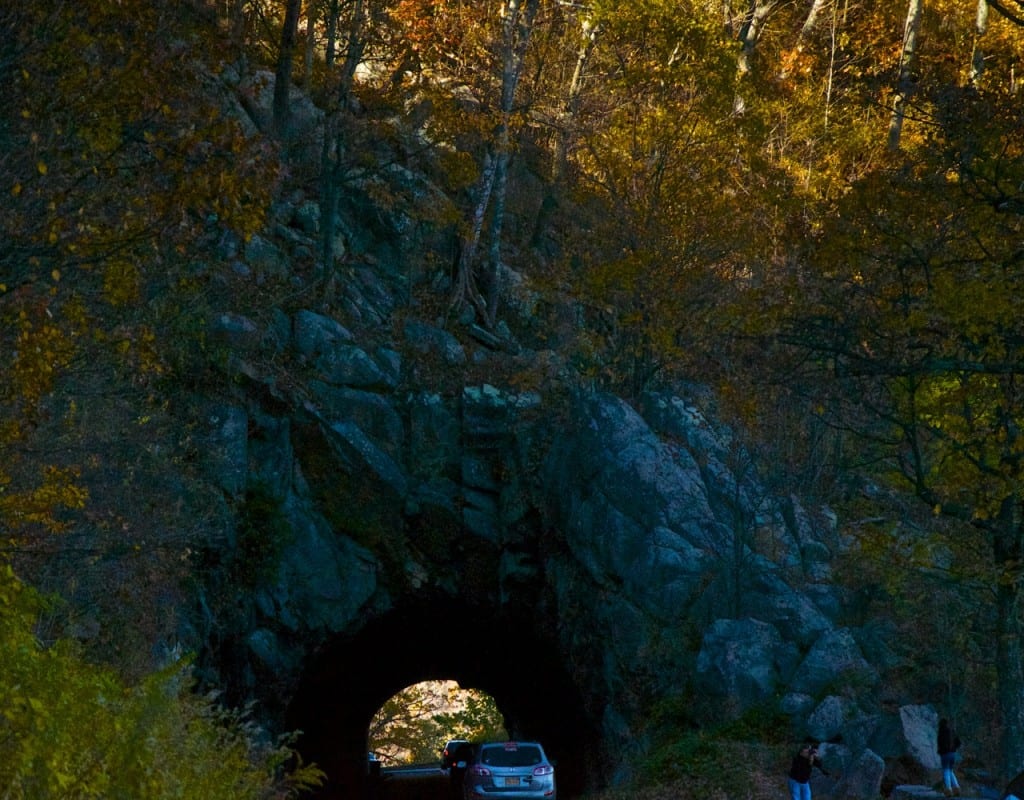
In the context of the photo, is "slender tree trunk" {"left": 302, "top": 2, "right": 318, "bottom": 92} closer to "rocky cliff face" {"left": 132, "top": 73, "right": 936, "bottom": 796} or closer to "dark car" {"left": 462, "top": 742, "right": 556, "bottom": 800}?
"rocky cliff face" {"left": 132, "top": 73, "right": 936, "bottom": 796}

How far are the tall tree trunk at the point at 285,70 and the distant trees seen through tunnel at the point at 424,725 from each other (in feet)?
116

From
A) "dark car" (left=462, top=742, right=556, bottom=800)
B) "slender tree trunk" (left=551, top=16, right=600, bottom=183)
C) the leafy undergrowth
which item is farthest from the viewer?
"slender tree trunk" (left=551, top=16, right=600, bottom=183)

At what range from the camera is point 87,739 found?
924cm

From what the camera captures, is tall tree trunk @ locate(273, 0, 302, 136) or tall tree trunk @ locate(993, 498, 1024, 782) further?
tall tree trunk @ locate(273, 0, 302, 136)

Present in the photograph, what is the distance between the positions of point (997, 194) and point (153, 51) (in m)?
10.1

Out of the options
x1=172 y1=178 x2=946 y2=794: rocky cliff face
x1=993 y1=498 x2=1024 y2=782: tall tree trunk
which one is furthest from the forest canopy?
x1=172 y1=178 x2=946 y2=794: rocky cliff face

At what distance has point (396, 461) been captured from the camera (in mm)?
31672

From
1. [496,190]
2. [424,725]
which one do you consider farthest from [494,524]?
Result: [424,725]

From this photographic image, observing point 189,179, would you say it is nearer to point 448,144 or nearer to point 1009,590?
point 1009,590

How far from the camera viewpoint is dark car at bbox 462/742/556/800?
75.4 ft

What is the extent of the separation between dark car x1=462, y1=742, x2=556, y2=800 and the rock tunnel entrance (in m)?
7.66

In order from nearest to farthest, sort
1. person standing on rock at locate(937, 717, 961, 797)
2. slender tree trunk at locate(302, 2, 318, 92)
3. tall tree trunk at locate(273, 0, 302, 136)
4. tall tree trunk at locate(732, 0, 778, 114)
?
person standing on rock at locate(937, 717, 961, 797) → tall tree trunk at locate(273, 0, 302, 136) → slender tree trunk at locate(302, 2, 318, 92) → tall tree trunk at locate(732, 0, 778, 114)

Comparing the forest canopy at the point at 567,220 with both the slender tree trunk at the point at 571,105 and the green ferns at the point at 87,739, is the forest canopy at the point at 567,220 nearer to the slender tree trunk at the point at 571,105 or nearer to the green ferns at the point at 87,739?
the slender tree trunk at the point at 571,105

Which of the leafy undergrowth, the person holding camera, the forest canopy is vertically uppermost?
the forest canopy
